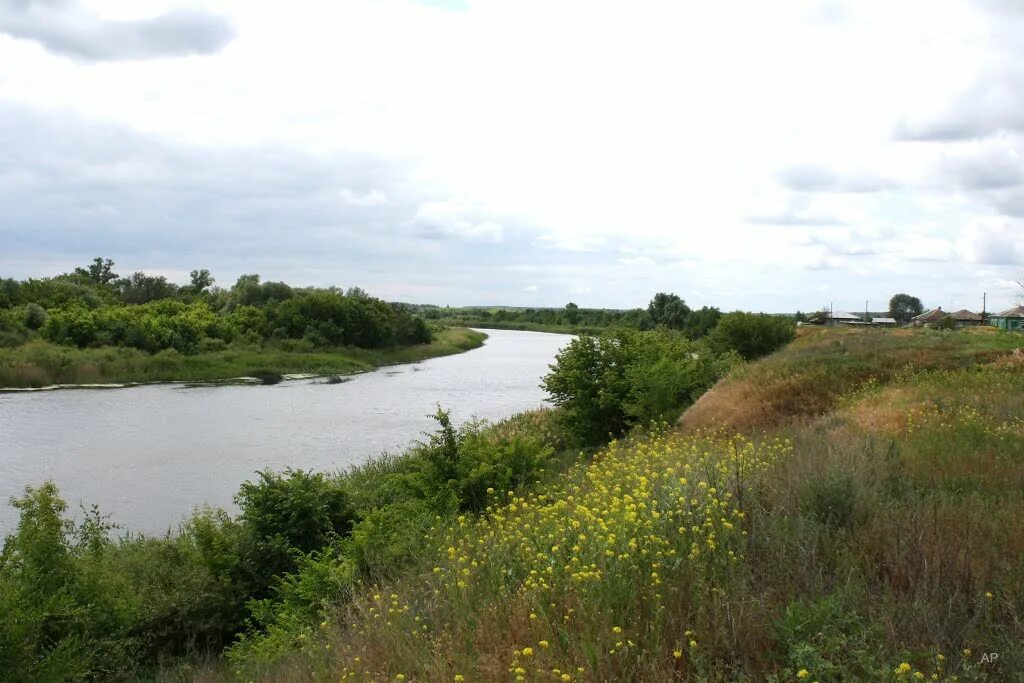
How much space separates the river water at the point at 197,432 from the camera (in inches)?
920

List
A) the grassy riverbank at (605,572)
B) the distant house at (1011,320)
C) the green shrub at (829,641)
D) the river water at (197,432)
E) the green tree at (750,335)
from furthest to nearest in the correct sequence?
the distant house at (1011,320) → the green tree at (750,335) → the river water at (197,432) → the grassy riverbank at (605,572) → the green shrub at (829,641)

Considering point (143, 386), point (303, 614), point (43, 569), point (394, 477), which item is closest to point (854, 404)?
point (394, 477)

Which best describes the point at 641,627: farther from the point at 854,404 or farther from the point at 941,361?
the point at 941,361

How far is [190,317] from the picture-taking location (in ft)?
232

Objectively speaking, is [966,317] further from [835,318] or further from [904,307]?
[904,307]

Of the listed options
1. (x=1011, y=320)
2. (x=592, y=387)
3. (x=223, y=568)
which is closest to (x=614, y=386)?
(x=592, y=387)

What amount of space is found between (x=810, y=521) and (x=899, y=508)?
1.02m

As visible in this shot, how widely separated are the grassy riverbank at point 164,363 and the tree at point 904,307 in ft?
280

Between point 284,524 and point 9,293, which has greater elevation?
point 9,293

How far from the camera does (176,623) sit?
12.0m

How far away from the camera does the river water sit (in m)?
23.4

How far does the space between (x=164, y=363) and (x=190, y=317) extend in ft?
39.3

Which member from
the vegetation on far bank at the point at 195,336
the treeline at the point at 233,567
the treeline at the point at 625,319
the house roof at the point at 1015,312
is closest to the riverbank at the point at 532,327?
the treeline at the point at 625,319

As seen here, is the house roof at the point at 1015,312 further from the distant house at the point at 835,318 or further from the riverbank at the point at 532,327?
the riverbank at the point at 532,327
